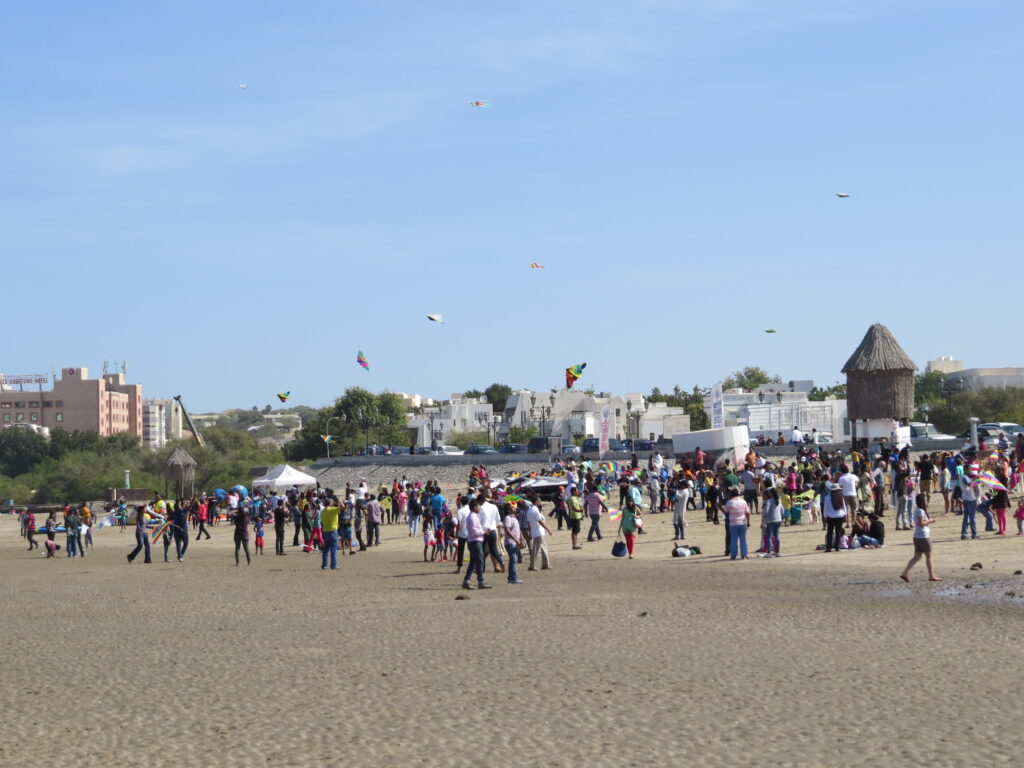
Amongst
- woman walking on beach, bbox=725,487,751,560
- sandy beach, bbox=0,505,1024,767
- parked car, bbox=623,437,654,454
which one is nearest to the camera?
sandy beach, bbox=0,505,1024,767

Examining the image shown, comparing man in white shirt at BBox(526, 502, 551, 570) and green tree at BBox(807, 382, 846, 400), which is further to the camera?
green tree at BBox(807, 382, 846, 400)

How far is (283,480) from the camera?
5494 centimetres

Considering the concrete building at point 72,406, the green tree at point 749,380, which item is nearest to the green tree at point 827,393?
the green tree at point 749,380

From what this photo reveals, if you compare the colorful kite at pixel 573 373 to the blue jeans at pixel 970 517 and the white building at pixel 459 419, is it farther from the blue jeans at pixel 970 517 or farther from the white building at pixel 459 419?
the white building at pixel 459 419

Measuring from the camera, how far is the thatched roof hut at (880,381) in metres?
57.1

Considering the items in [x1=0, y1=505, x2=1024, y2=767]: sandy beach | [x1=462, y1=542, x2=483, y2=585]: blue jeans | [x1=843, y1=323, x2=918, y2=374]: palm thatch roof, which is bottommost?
[x1=0, y1=505, x2=1024, y2=767]: sandy beach

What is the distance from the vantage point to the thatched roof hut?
57.1m

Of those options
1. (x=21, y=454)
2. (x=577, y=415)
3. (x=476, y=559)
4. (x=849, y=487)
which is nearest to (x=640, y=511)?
(x=849, y=487)

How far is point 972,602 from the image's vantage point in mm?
16281

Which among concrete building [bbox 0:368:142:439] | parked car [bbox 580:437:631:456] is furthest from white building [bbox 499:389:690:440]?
concrete building [bbox 0:368:142:439]

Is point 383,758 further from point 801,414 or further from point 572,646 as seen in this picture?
point 801,414

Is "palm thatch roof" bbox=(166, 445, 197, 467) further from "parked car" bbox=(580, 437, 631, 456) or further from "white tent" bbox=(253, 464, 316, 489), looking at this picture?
"parked car" bbox=(580, 437, 631, 456)

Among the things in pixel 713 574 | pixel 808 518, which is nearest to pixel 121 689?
pixel 713 574

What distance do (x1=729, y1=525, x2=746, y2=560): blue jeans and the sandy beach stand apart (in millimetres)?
2131
